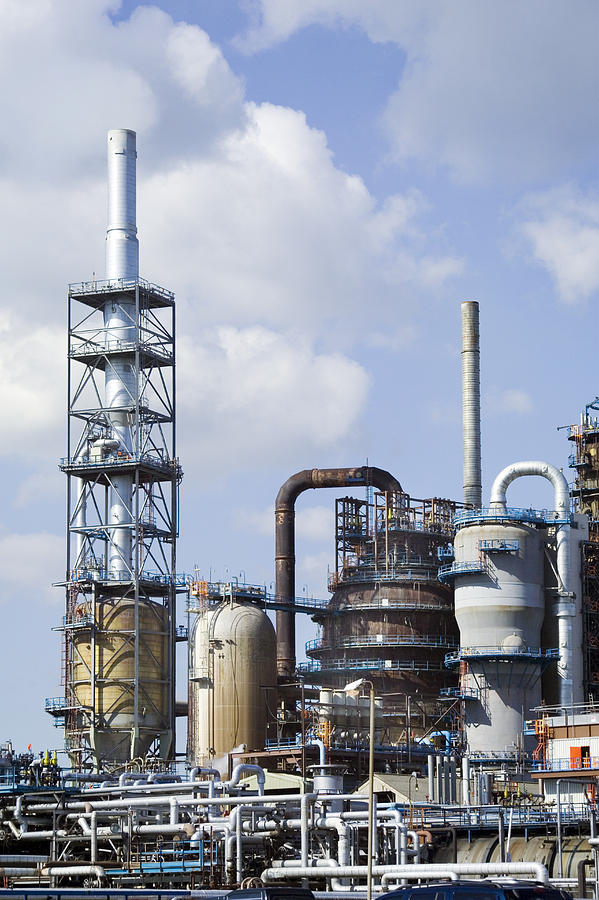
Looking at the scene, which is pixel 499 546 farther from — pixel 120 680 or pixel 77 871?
pixel 77 871

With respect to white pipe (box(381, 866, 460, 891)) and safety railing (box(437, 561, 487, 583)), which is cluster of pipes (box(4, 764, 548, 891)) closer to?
white pipe (box(381, 866, 460, 891))

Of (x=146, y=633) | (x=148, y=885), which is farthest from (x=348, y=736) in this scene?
(x=148, y=885)

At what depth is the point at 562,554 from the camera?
86750 millimetres

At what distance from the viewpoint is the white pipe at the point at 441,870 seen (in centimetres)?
4011

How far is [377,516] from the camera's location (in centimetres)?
9681

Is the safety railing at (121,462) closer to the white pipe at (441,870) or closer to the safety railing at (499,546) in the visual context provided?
the safety railing at (499,546)

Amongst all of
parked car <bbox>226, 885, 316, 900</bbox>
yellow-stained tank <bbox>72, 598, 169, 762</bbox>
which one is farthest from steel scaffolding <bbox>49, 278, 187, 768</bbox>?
parked car <bbox>226, 885, 316, 900</bbox>

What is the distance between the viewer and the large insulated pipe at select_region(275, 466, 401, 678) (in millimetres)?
98438

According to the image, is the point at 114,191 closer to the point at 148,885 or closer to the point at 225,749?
the point at 225,749

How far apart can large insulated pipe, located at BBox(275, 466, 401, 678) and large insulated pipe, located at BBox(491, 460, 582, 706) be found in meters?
11.7

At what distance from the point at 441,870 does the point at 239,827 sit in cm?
910

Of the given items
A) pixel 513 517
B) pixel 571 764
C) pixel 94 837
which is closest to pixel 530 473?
pixel 513 517

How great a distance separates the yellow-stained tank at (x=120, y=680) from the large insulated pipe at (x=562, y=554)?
2227cm

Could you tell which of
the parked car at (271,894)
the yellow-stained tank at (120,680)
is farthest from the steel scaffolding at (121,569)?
the parked car at (271,894)
